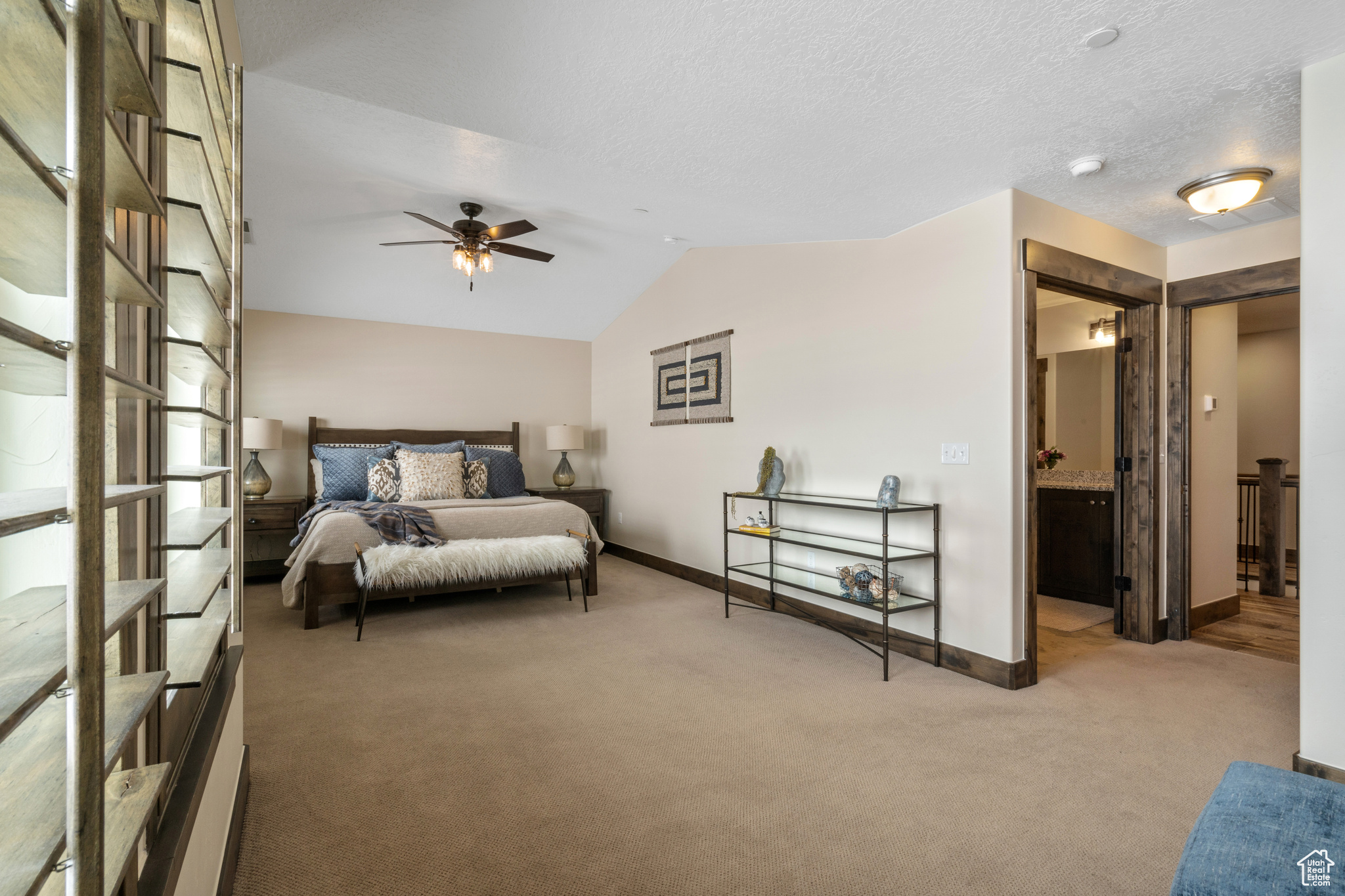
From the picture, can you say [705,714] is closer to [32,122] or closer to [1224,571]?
[32,122]

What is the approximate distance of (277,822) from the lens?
6.31 ft

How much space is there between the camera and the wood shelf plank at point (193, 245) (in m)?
1.01

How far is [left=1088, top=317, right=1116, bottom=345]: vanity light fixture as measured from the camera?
225 inches

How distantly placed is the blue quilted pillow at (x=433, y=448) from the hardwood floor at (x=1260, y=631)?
562cm

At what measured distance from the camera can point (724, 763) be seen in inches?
90.5

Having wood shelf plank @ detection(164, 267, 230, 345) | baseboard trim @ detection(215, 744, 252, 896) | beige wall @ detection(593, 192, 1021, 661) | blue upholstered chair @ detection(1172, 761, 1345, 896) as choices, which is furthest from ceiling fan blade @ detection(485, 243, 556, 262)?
blue upholstered chair @ detection(1172, 761, 1345, 896)

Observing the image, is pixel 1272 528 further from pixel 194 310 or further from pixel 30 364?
pixel 30 364

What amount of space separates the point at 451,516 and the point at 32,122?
4312 mm

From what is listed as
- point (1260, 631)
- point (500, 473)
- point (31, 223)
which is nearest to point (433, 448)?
point (500, 473)

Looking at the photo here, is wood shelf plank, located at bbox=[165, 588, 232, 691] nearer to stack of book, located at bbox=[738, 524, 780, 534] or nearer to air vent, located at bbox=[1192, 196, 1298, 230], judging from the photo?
stack of book, located at bbox=[738, 524, 780, 534]

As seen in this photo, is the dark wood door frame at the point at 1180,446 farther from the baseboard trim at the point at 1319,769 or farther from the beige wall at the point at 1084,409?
the beige wall at the point at 1084,409

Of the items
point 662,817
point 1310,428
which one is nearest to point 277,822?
point 662,817

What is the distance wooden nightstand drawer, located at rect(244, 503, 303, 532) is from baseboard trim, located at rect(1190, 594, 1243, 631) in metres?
6.33

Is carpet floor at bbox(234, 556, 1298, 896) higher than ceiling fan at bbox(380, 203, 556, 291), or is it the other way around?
ceiling fan at bbox(380, 203, 556, 291)
